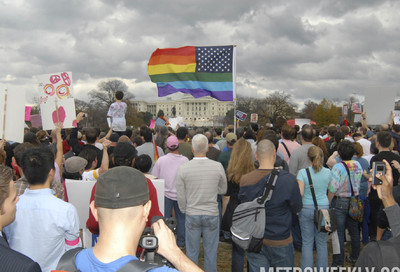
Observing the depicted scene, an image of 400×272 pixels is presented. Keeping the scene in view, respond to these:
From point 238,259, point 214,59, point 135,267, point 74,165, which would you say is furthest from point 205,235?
point 214,59

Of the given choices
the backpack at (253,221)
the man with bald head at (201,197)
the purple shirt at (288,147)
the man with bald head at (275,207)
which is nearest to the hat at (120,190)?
the backpack at (253,221)

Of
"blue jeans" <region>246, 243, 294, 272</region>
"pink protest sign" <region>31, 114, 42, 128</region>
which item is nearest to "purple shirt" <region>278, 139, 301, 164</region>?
"blue jeans" <region>246, 243, 294, 272</region>

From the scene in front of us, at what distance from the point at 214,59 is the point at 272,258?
19.7ft

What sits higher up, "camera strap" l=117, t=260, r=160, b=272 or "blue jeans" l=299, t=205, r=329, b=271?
"camera strap" l=117, t=260, r=160, b=272

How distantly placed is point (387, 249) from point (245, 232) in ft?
6.41

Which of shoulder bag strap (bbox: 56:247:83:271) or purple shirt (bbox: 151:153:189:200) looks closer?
shoulder bag strap (bbox: 56:247:83:271)

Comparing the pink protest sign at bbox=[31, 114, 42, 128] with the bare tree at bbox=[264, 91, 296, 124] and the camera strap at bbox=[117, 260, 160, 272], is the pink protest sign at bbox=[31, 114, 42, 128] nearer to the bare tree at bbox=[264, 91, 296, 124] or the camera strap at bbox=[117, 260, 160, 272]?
the camera strap at bbox=[117, 260, 160, 272]

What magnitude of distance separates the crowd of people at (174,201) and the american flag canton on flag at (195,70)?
99.4 inches

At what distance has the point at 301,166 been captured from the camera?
211 inches

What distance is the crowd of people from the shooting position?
157 cm

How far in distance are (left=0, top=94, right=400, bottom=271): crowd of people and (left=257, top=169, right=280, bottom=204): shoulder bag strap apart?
0.24ft

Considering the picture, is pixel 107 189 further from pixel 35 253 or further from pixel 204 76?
pixel 204 76

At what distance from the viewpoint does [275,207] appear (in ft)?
11.8

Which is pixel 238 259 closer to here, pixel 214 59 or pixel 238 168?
pixel 238 168
